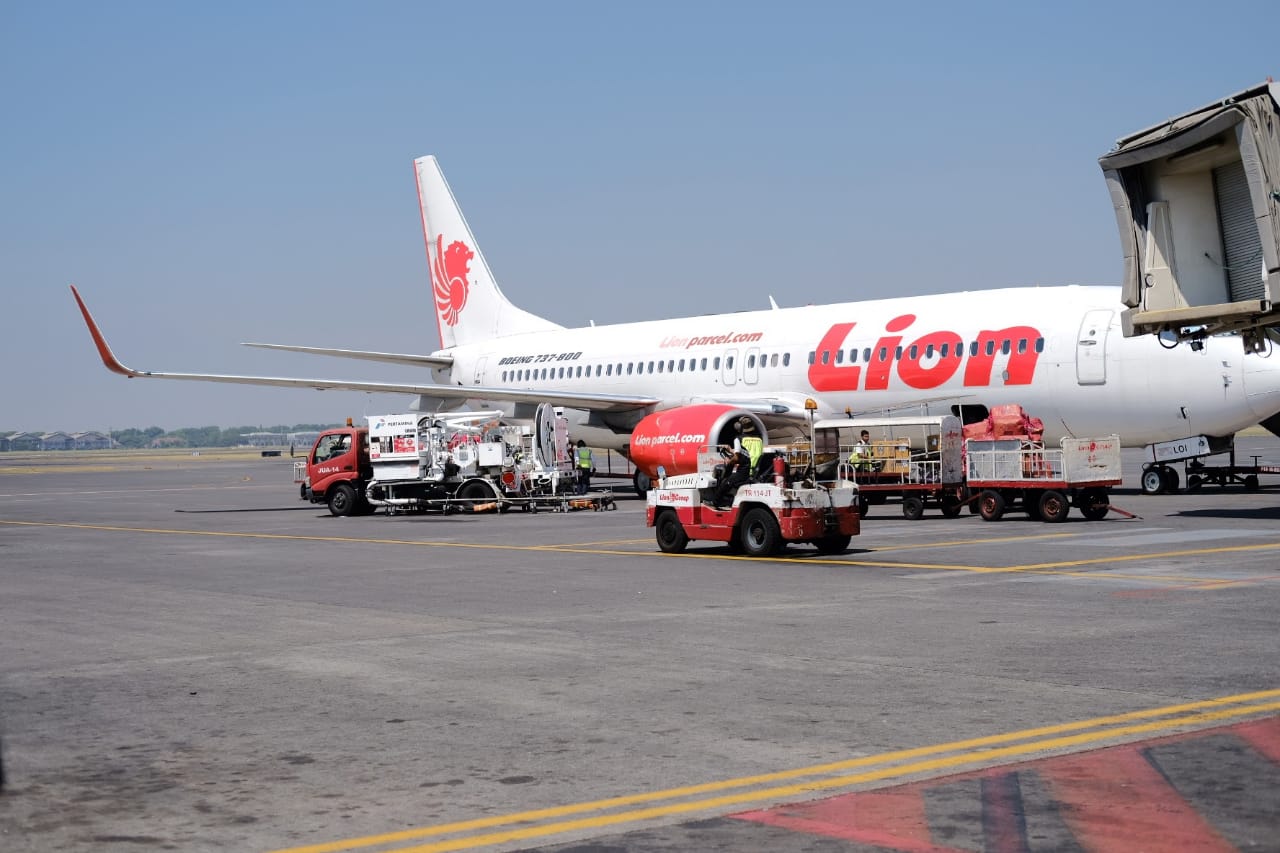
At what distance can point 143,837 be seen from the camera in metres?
6.48

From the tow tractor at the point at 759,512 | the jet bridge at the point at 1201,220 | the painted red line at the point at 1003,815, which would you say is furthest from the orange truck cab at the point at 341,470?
the painted red line at the point at 1003,815

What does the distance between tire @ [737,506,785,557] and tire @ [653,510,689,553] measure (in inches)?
40.3

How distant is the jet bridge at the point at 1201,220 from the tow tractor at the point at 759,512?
5881 millimetres

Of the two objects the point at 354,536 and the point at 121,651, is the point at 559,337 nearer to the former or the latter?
the point at 354,536

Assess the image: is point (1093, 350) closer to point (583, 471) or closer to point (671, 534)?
point (671, 534)

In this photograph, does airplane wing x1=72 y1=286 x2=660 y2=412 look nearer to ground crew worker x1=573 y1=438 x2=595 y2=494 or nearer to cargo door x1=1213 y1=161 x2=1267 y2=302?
ground crew worker x1=573 y1=438 x2=595 y2=494

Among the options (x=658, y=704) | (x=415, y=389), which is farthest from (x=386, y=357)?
(x=658, y=704)

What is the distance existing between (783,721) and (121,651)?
649cm

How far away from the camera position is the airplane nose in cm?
2811

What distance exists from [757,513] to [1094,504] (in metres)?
7.89

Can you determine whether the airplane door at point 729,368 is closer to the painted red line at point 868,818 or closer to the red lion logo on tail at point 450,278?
the red lion logo on tail at point 450,278

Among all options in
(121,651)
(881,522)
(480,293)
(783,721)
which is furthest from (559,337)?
(783,721)

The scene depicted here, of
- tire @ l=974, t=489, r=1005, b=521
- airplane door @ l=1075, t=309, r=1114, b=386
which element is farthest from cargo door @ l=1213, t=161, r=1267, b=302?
airplane door @ l=1075, t=309, r=1114, b=386

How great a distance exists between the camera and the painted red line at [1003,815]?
19.9 feet
